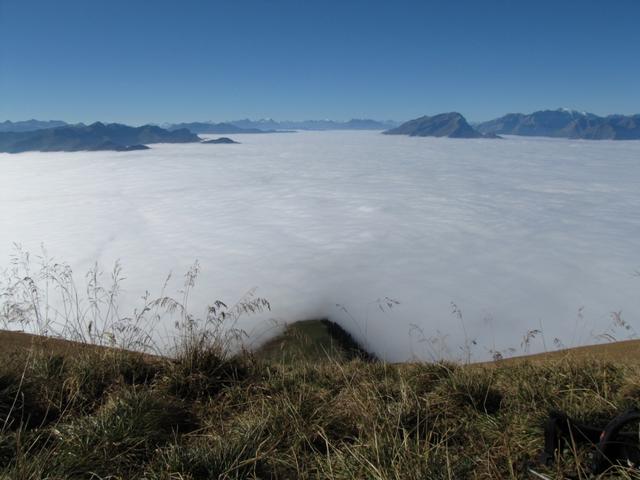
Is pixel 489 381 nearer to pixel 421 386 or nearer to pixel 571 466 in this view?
pixel 421 386

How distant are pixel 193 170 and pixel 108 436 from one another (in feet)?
551

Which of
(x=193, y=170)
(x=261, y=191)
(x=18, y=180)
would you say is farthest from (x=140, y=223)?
(x=18, y=180)

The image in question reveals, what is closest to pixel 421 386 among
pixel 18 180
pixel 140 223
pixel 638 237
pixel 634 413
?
pixel 634 413

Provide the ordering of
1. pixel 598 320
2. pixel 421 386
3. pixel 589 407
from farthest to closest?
pixel 598 320
pixel 421 386
pixel 589 407

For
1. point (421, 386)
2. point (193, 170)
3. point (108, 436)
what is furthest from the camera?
point (193, 170)

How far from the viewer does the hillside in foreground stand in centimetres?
214

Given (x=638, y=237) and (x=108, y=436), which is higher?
(x=108, y=436)

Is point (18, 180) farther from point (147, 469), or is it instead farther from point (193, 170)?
point (147, 469)

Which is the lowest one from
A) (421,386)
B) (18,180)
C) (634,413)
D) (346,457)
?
(18,180)

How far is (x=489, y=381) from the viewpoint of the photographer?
3.10 meters

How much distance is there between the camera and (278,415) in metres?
2.65

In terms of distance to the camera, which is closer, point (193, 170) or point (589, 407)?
point (589, 407)

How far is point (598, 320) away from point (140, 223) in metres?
66.5

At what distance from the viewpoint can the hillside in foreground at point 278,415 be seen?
2143 mm
